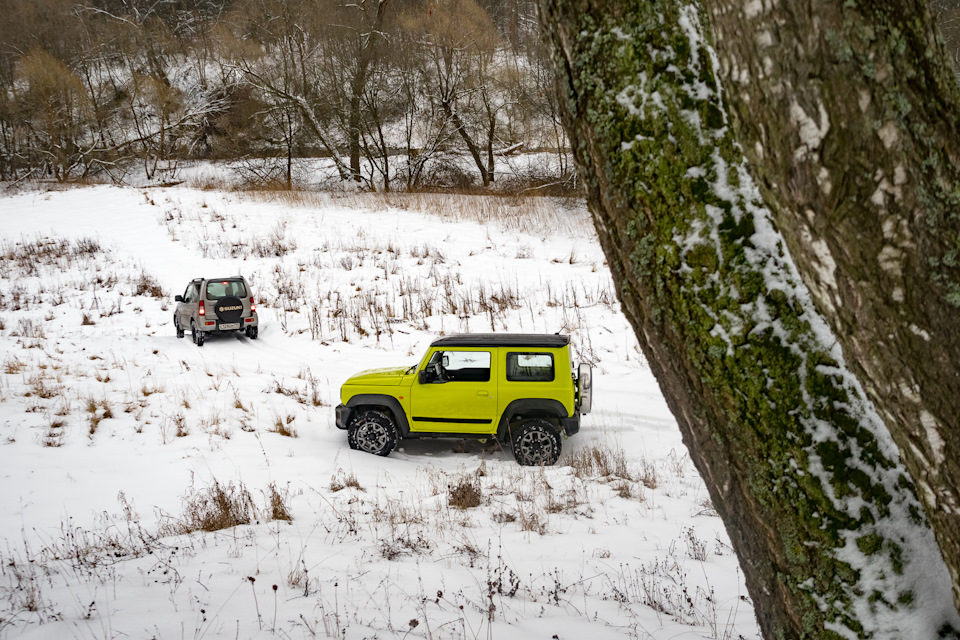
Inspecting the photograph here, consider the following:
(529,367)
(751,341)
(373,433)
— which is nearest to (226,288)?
(373,433)

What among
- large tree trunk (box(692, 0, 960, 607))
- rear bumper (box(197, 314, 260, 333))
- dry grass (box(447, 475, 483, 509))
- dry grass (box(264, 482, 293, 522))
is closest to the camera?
large tree trunk (box(692, 0, 960, 607))

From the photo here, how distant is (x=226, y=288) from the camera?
506 inches

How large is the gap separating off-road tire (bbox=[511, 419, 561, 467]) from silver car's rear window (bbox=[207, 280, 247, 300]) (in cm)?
773

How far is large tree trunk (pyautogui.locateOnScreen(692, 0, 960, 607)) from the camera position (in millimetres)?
1329

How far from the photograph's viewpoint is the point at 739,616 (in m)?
3.75

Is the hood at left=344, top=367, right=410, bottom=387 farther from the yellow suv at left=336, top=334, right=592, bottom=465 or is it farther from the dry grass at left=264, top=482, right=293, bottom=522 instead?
the dry grass at left=264, top=482, right=293, bottom=522

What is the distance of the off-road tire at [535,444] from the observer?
23.7 feet

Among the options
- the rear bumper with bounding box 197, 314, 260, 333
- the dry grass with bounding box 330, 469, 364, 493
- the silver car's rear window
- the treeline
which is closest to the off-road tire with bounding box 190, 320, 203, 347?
the rear bumper with bounding box 197, 314, 260, 333

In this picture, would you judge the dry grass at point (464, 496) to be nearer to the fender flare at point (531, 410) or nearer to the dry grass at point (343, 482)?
the dry grass at point (343, 482)

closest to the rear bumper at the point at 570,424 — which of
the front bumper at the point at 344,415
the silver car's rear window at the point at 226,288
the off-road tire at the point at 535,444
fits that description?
the off-road tire at the point at 535,444

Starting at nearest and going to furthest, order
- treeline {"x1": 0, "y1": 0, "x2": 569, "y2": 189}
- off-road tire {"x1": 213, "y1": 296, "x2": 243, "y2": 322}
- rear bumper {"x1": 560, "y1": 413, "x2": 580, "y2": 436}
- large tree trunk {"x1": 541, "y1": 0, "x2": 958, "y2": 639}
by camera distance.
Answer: large tree trunk {"x1": 541, "y1": 0, "x2": 958, "y2": 639} → rear bumper {"x1": 560, "y1": 413, "x2": 580, "y2": 436} → off-road tire {"x1": 213, "y1": 296, "x2": 243, "y2": 322} → treeline {"x1": 0, "y1": 0, "x2": 569, "y2": 189}

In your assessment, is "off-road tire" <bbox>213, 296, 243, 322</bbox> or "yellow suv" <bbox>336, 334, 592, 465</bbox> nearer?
"yellow suv" <bbox>336, 334, 592, 465</bbox>

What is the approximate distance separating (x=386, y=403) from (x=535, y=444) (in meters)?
1.84

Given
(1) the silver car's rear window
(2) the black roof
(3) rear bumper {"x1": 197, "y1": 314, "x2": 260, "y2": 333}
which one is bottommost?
(2) the black roof
